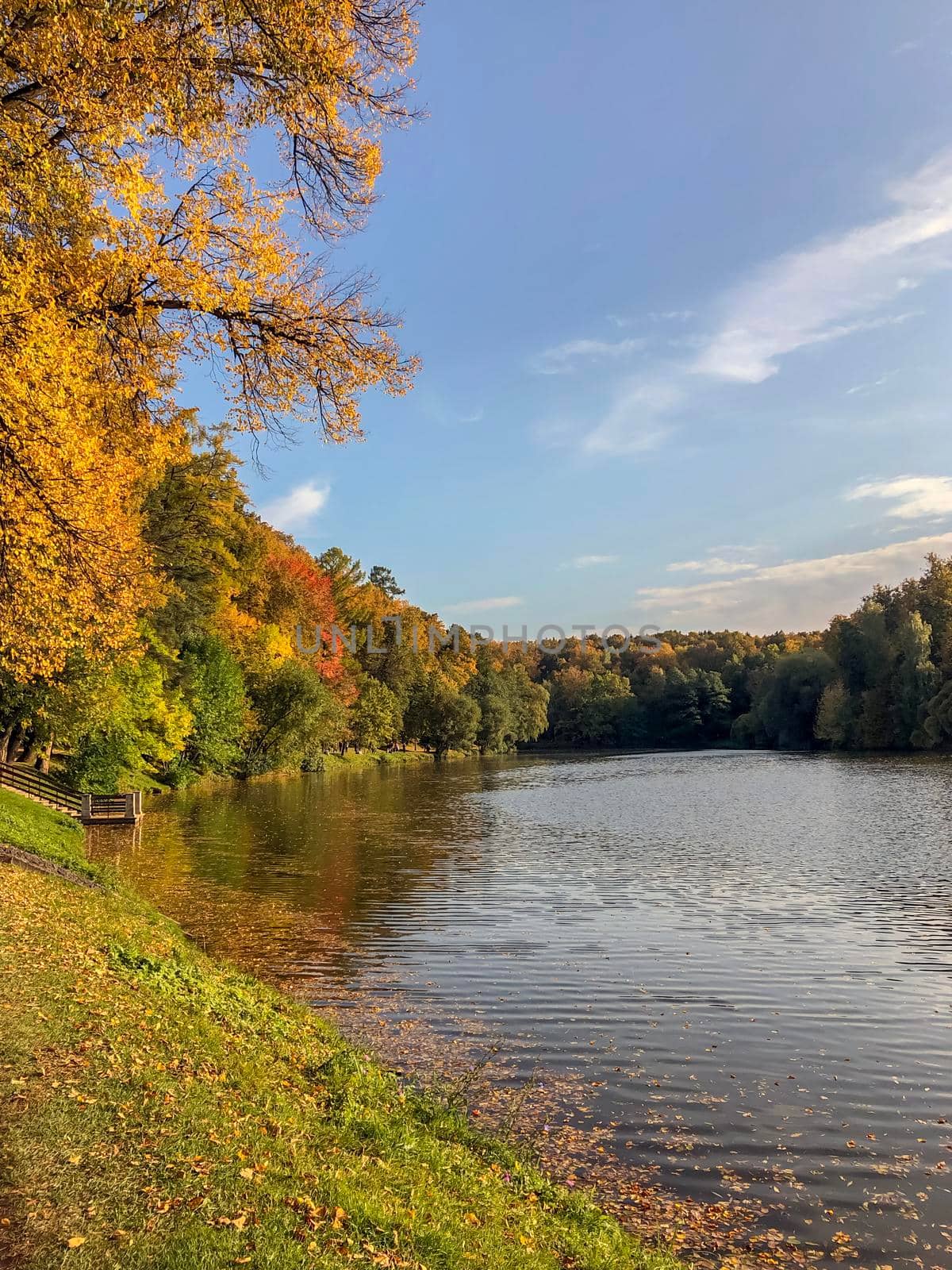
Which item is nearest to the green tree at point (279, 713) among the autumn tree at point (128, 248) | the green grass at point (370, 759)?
the green grass at point (370, 759)

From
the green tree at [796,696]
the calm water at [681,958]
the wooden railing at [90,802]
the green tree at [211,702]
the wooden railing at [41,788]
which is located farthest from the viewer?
the green tree at [796,696]

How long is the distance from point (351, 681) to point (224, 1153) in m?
66.8

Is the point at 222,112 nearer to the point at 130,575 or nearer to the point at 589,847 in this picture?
the point at 130,575

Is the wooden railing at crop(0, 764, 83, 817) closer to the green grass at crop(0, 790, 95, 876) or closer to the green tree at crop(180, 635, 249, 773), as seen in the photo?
the green grass at crop(0, 790, 95, 876)

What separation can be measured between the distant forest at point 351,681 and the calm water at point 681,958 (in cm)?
553

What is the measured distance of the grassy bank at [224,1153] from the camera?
4156mm

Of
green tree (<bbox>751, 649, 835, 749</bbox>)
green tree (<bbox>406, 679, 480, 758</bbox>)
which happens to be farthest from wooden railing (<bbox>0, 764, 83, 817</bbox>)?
green tree (<bbox>751, 649, 835, 749</bbox>)

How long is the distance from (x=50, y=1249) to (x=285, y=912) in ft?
41.5

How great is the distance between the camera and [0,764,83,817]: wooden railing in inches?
1011

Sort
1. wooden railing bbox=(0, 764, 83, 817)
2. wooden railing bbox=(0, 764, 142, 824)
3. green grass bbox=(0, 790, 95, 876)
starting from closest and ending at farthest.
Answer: green grass bbox=(0, 790, 95, 876) < wooden railing bbox=(0, 764, 83, 817) < wooden railing bbox=(0, 764, 142, 824)

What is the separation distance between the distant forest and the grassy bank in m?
7.30

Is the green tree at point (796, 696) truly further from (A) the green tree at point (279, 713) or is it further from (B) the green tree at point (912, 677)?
(A) the green tree at point (279, 713)

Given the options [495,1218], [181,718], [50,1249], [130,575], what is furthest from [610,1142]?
[181,718]

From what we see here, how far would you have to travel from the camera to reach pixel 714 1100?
8.13 metres
